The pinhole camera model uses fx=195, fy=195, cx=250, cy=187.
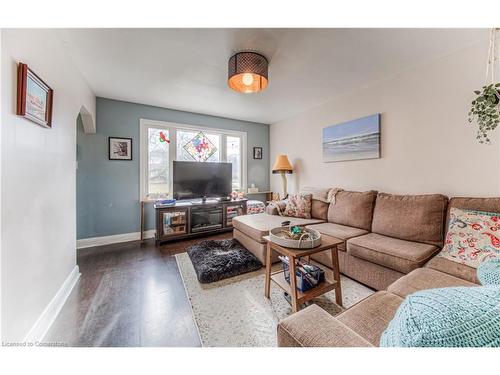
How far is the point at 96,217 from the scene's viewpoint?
3055 mm

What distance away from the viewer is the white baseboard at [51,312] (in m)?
1.23

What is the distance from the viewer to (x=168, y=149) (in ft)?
11.8

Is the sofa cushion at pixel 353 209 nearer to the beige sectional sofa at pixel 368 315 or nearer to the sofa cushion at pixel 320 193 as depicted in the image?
the sofa cushion at pixel 320 193

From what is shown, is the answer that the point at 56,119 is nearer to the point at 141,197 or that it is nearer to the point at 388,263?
the point at 141,197

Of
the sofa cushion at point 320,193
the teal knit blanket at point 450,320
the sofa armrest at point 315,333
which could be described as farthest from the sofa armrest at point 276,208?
the teal knit blanket at point 450,320

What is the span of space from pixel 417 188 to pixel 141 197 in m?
3.97

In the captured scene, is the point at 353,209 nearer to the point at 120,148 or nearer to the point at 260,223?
the point at 260,223

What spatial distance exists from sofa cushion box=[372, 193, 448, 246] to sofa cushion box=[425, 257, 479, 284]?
389 mm

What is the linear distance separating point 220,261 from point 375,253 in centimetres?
154

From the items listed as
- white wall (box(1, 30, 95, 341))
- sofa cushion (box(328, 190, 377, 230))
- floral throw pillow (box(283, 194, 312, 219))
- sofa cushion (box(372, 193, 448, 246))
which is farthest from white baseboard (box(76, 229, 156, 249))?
sofa cushion (box(372, 193, 448, 246))

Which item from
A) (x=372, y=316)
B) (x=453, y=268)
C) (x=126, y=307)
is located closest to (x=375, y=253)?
(x=453, y=268)

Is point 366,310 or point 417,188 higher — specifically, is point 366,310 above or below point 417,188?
below

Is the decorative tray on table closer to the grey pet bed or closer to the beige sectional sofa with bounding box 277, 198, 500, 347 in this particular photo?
the beige sectional sofa with bounding box 277, 198, 500, 347
